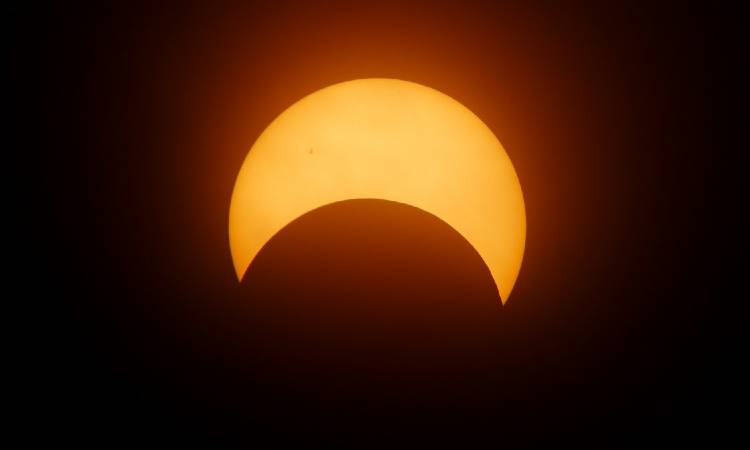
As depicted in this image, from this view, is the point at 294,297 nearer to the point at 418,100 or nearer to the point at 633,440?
the point at 418,100

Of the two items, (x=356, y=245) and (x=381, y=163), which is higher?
(x=381, y=163)

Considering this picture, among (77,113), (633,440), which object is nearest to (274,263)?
(77,113)

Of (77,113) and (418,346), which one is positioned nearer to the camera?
(418,346)

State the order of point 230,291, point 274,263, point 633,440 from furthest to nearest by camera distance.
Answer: point 633,440 < point 230,291 < point 274,263

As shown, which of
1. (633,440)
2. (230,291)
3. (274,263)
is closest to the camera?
(274,263)

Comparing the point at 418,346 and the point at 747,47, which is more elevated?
the point at 747,47

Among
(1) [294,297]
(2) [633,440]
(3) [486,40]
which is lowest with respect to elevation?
(2) [633,440]
